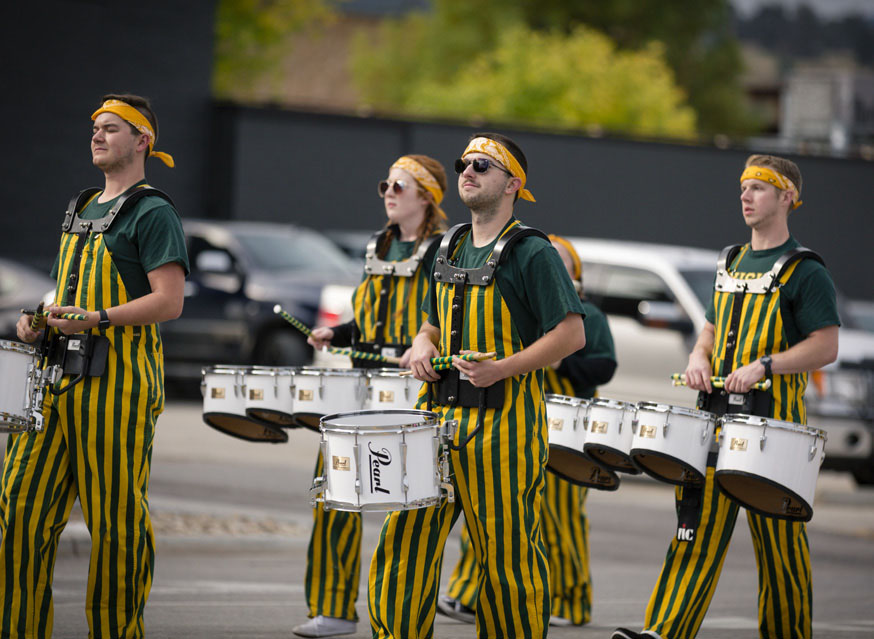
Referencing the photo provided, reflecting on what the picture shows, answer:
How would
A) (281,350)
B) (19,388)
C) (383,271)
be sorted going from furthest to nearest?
(281,350) → (383,271) → (19,388)

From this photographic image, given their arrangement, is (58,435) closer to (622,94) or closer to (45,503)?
(45,503)

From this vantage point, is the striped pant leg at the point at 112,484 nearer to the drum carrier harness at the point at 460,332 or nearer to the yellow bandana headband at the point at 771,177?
the drum carrier harness at the point at 460,332

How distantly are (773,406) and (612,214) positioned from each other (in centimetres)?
2294

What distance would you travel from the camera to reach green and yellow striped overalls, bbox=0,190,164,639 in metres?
5.53

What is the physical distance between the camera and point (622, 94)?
54.8 m

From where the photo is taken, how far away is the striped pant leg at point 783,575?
6.32m

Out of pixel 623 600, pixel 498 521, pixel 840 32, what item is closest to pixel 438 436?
pixel 498 521

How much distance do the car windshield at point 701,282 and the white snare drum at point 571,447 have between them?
624cm

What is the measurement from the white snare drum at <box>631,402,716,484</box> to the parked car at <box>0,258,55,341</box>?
10.2m

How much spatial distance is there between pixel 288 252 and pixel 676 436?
476 inches

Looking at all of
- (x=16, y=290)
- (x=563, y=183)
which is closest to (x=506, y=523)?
(x=16, y=290)

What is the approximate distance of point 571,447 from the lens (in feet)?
21.5

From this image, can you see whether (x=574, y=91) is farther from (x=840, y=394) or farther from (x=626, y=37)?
(x=840, y=394)

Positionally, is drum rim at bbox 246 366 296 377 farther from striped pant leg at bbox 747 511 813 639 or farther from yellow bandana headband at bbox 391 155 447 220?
striped pant leg at bbox 747 511 813 639
